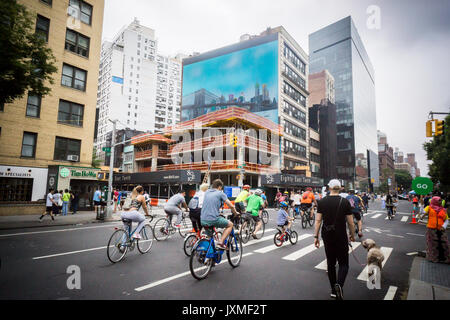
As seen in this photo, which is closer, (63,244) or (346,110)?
(63,244)

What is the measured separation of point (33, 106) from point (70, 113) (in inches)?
102

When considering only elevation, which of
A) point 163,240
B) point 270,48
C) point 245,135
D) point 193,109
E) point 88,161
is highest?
point 270,48

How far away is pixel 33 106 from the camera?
62.4ft

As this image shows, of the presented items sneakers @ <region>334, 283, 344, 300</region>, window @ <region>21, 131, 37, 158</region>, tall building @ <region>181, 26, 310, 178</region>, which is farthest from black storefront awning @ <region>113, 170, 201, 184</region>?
sneakers @ <region>334, 283, 344, 300</region>

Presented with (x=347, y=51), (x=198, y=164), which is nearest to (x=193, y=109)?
(x=198, y=164)

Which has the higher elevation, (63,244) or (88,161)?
(88,161)

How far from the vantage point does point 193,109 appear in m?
71.1

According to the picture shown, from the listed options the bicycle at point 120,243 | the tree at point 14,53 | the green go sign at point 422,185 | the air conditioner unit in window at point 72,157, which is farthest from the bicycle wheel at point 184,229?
the air conditioner unit in window at point 72,157

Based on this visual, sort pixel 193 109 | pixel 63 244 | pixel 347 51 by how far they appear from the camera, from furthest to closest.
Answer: pixel 347 51
pixel 193 109
pixel 63 244

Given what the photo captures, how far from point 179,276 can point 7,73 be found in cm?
1028

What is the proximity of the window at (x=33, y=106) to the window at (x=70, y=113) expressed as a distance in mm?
1462

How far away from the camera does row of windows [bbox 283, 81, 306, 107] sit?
1803 inches

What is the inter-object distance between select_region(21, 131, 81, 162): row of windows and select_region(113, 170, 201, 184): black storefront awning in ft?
36.9

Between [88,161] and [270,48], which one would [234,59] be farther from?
[88,161]
